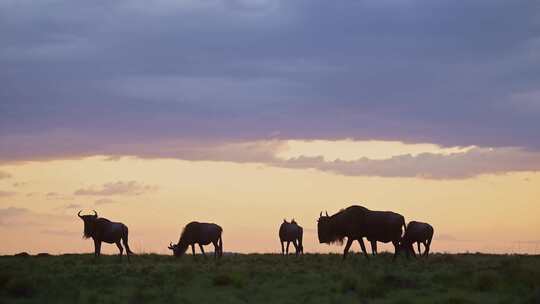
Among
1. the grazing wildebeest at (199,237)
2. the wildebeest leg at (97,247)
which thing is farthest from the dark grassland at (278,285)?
the grazing wildebeest at (199,237)

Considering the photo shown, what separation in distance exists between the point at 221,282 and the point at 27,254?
24.5 metres

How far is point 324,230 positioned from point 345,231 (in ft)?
5.46

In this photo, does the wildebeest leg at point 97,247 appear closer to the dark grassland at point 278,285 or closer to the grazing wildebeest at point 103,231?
the grazing wildebeest at point 103,231

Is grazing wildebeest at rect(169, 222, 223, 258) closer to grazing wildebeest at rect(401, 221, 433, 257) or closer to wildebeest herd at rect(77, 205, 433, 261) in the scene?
wildebeest herd at rect(77, 205, 433, 261)

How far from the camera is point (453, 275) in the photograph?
26.9 meters

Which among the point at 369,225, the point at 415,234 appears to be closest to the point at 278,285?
the point at 369,225

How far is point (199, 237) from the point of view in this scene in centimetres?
4312

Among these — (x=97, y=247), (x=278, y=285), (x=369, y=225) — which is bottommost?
(x=278, y=285)

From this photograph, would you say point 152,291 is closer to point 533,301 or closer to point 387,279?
point 387,279

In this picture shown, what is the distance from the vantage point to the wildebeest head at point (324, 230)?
39.2 metres

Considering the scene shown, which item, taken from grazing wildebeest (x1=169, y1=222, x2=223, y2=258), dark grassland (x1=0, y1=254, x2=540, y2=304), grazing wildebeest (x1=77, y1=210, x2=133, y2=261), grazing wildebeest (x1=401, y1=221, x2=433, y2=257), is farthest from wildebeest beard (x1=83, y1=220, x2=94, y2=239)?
grazing wildebeest (x1=401, y1=221, x2=433, y2=257)

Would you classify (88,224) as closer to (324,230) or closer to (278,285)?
(324,230)

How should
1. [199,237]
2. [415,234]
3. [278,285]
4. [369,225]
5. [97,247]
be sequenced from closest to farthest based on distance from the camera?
[278,285], [369,225], [415,234], [97,247], [199,237]

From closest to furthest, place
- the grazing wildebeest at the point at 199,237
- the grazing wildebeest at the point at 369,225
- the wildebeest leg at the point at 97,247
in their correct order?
the grazing wildebeest at the point at 369,225 < the wildebeest leg at the point at 97,247 < the grazing wildebeest at the point at 199,237
